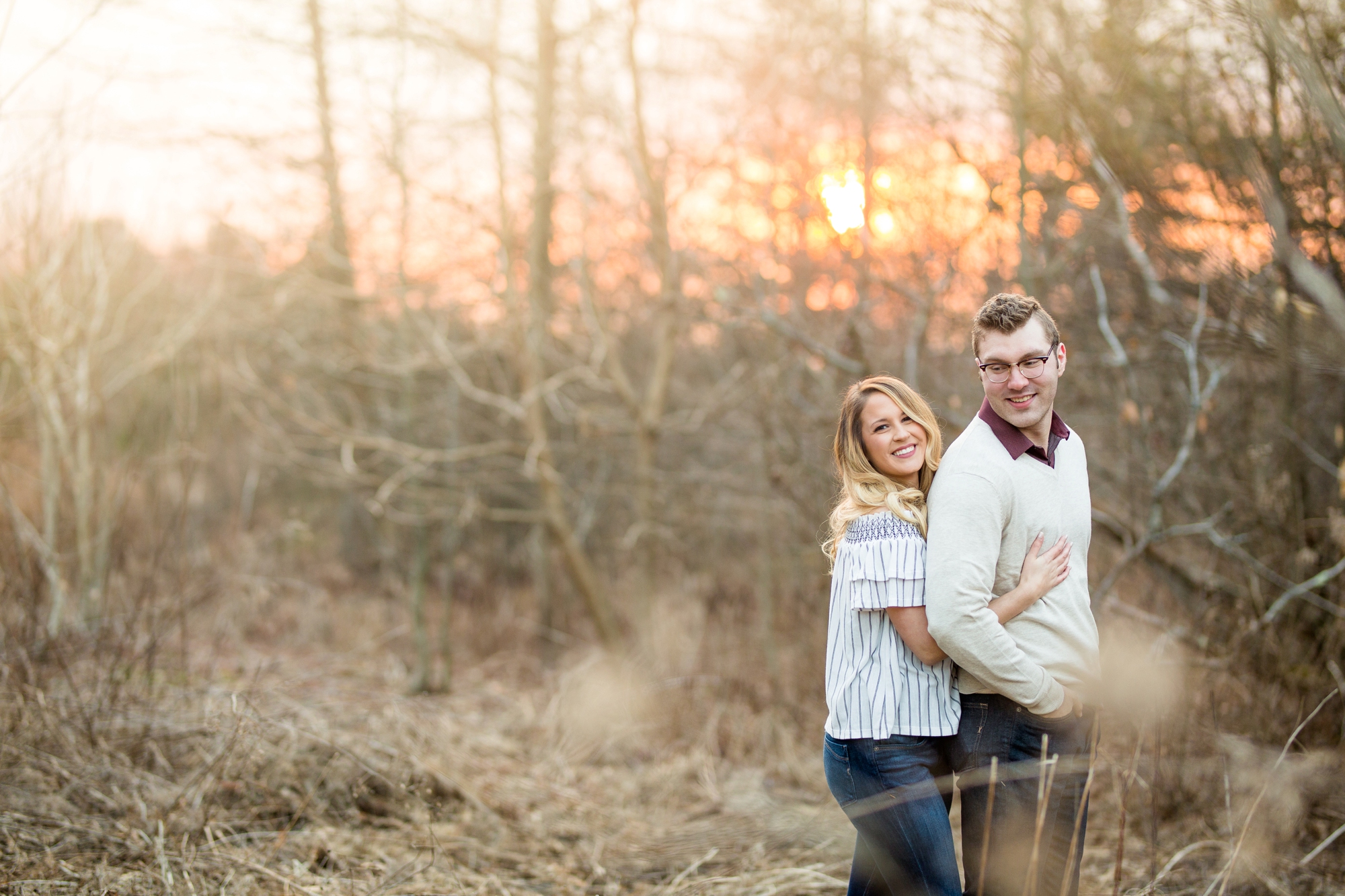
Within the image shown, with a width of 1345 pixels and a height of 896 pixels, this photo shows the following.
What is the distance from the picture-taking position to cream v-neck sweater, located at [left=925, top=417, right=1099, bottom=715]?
190 centimetres

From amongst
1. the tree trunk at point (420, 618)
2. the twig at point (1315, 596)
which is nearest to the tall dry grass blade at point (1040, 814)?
the twig at point (1315, 596)

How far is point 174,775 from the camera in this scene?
143 inches

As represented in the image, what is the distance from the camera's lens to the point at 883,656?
2.06 metres

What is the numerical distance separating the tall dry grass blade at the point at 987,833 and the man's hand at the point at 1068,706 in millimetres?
157

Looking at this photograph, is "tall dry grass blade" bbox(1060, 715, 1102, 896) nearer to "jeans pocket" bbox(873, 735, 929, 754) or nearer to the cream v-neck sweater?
the cream v-neck sweater

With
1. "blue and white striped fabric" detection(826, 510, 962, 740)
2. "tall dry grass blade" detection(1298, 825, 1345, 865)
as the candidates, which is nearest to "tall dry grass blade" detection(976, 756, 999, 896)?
"blue and white striped fabric" detection(826, 510, 962, 740)

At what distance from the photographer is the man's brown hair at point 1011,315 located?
2043mm

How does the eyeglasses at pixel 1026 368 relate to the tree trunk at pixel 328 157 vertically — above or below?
below

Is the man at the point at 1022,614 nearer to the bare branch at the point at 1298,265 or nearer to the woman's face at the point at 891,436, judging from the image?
the woman's face at the point at 891,436

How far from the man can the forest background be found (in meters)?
0.16

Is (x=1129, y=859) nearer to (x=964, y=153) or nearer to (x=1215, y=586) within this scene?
(x=1215, y=586)

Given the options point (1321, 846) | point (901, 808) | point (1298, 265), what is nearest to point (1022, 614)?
point (901, 808)

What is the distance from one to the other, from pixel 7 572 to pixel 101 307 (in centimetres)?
310

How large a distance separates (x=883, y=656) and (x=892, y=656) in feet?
0.06
